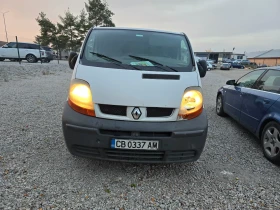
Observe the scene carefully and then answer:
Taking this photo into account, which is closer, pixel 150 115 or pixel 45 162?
pixel 150 115

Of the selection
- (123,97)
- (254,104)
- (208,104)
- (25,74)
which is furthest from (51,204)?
(25,74)

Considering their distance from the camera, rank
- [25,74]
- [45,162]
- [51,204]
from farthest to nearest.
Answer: [25,74], [45,162], [51,204]

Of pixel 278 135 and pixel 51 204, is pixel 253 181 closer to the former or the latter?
pixel 278 135

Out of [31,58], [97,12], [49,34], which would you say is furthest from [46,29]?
[31,58]

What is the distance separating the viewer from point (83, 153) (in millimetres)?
2238

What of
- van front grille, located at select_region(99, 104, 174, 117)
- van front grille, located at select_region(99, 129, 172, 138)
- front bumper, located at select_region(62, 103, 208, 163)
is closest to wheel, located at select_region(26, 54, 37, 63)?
front bumper, located at select_region(62, 103, 208, 163)

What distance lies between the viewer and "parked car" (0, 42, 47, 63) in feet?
55.2

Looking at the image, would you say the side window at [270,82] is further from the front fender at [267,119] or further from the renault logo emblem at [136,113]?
the renault logo emblem at [136,113]

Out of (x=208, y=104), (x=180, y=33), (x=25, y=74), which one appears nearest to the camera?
(x=180, y=33)

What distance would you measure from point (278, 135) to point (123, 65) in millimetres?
2452

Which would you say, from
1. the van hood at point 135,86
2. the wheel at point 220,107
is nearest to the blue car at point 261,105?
the wheel at point 220,107

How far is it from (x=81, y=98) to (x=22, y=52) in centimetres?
1881

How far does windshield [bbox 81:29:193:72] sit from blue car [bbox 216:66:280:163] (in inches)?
59.1

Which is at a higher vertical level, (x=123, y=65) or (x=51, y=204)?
→ (x=123, y=65)
